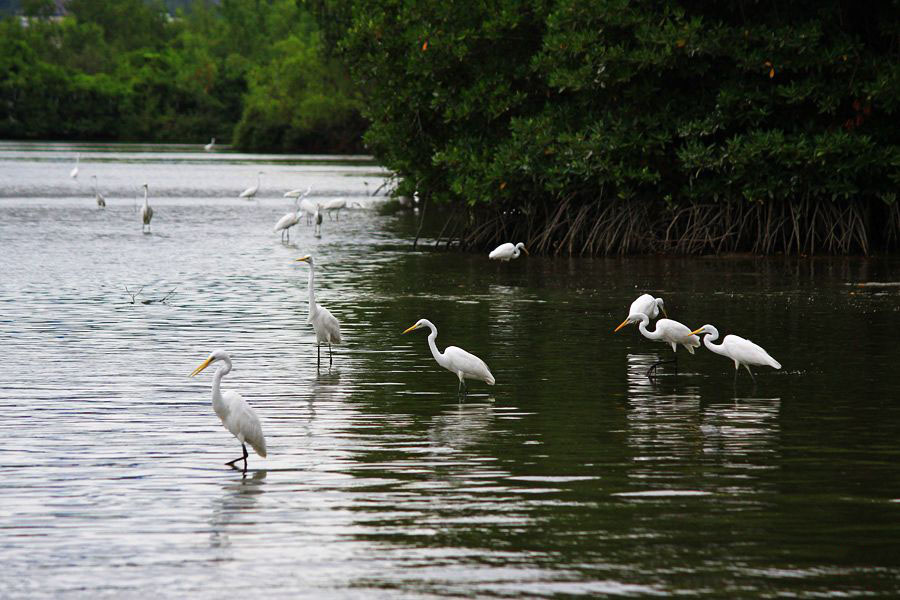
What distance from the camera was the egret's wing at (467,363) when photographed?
12234mm

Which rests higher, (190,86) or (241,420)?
(190,86)

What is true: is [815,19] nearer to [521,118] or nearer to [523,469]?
[521,118]

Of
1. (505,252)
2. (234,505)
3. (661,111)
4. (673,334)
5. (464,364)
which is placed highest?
(661,111)

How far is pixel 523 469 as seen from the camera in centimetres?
955

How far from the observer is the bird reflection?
7.93m

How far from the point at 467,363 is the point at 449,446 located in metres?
2.00

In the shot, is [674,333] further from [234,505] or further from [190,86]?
[190,86]

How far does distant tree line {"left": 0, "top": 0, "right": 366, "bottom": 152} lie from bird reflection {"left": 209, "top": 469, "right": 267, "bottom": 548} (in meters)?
38.0

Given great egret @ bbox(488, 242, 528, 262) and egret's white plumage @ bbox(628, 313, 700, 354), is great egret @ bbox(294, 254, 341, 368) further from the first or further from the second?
great egret @ bbox(488, 242, 528, 262)

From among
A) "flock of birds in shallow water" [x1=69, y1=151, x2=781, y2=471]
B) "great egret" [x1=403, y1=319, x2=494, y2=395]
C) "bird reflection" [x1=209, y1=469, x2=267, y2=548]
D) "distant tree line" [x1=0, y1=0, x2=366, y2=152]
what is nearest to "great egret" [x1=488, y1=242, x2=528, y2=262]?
"flock of birds in shallow water" [x1=69, y1=151, x2=781, y2=471]

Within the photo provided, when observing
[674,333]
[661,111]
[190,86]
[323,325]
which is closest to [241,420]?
[323,325]

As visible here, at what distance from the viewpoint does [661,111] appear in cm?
2608

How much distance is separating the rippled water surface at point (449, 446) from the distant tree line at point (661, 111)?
375cm

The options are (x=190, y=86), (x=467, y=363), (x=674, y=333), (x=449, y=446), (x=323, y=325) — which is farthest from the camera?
(x=190, y=86)
